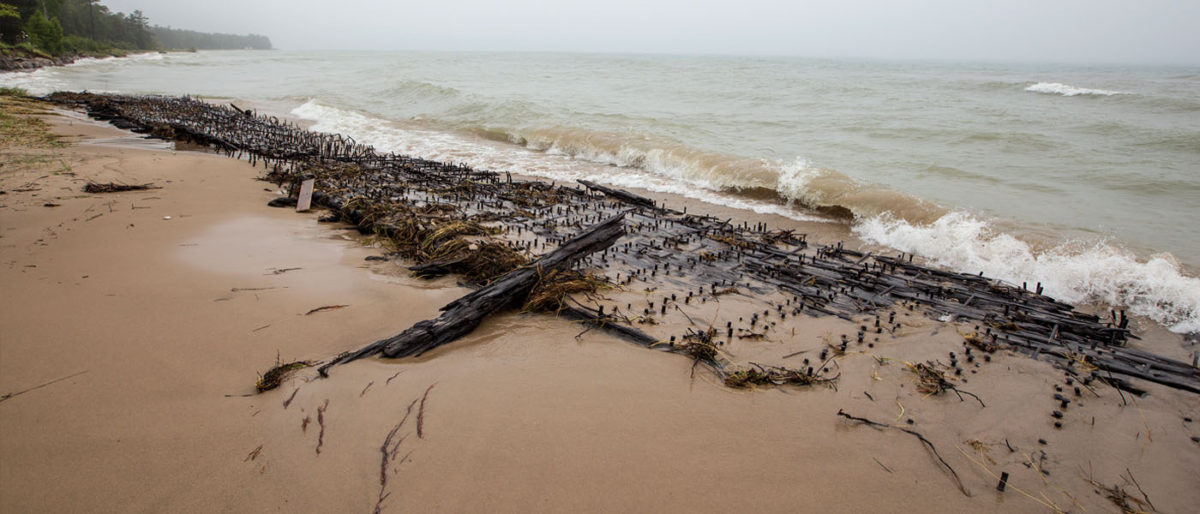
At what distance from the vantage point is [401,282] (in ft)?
16.1

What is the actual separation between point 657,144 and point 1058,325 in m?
10.3

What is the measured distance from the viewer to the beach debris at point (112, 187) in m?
6.92

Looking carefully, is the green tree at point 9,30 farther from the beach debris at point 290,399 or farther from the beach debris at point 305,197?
the beach debris at point 290,399

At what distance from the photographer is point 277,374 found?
10.4ft

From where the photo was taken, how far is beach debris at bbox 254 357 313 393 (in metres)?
3.08

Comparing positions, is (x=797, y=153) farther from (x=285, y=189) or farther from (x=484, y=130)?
(x=285, y=189)

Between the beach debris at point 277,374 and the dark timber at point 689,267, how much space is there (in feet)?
1.86

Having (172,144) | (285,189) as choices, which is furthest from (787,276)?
(172,144)

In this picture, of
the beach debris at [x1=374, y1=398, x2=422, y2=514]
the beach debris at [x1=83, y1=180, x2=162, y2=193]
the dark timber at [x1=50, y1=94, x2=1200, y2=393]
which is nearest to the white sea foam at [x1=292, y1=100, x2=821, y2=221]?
the dark timber at [x1=50, y1=94, x2=1200, y2=393]

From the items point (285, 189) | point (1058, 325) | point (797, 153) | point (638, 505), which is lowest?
point (638, 505)

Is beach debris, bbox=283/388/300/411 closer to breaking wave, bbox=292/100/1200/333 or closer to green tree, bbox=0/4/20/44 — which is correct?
breaking wave, bbox=292/100/1200/333

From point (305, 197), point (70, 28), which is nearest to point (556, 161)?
point (305, 197)

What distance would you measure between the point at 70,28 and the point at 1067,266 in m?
98.6

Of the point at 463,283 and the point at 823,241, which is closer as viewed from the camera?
the point at 463,283
